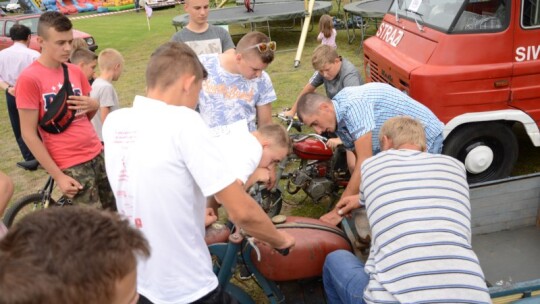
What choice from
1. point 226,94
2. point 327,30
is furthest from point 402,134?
point 327,30

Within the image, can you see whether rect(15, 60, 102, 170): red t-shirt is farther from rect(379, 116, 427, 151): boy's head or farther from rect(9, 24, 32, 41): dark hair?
rect(9, 24, 32, 41): dark hair

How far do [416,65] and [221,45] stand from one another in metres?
1.80

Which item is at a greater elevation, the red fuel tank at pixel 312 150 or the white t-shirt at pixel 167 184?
the white t-shirt at pixel 167 184

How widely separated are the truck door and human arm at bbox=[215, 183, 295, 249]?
10.2 feet

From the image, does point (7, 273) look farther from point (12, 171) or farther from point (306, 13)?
point (306, 13)

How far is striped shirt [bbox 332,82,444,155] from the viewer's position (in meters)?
2.92

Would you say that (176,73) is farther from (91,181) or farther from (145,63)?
(145,63)

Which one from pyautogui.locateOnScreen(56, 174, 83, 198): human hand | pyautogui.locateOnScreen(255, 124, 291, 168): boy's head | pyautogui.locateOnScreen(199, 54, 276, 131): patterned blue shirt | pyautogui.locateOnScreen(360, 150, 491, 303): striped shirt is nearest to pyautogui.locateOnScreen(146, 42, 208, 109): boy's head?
pyautogui.locateOnScreen(255, 124, 291, 168): boy's head

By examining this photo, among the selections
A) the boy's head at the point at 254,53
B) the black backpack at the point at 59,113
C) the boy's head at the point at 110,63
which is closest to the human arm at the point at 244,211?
the boy's head at the point at 254,53

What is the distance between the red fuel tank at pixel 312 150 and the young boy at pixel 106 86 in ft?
5.67

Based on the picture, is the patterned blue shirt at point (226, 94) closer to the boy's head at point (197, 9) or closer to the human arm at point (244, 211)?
the boy's head at point (197, 9)

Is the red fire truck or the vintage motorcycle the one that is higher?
the red fire truck

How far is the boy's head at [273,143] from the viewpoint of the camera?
2480 millimetres

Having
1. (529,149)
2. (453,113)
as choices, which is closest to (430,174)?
(453,113)
